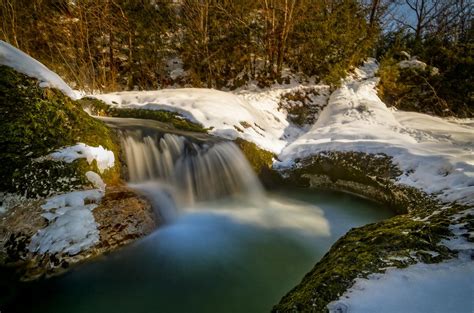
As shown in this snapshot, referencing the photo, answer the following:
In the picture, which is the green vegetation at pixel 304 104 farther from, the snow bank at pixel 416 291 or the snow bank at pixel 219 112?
the snow bank at pixel 416 291

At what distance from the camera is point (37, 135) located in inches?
158

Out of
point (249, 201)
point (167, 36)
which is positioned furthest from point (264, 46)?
point (249, 201)

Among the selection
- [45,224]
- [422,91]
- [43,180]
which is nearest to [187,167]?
[43,180]

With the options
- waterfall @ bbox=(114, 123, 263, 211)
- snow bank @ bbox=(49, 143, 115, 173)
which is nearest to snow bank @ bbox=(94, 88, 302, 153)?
waterfall @ bbox=(114, 123, 263, 211)

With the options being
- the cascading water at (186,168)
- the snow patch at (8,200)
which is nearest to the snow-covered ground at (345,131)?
the cascading water at (186,168)

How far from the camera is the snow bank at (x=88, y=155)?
3.96m

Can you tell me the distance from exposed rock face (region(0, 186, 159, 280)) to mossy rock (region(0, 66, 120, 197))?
32 centimetres

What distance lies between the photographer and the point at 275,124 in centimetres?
847

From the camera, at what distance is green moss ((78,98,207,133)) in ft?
21.5

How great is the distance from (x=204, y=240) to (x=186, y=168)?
1614 mm

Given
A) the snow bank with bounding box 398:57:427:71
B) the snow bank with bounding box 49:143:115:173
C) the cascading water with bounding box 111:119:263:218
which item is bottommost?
the cascading water with bounding box 111:119:263:218

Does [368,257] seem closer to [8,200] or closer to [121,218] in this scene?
[121,218]

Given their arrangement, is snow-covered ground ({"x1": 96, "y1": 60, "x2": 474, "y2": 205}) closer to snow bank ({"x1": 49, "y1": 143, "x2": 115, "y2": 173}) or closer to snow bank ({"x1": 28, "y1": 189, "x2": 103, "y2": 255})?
snow bank ({"x1": 49, "y1": 143, "x2": 115, "y2": 173})

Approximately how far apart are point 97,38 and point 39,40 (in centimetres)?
197
